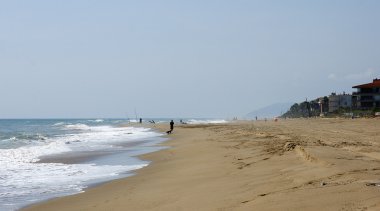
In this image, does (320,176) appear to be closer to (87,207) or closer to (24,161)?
(87,207)

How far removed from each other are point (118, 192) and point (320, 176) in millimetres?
5099

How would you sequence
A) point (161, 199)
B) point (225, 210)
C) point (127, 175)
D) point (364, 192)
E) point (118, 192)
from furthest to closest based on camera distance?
point (127, 175) < point (118, 192) < point (161, 199) < point (225, 210) < point (364, 192)

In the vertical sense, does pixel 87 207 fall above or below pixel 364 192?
below

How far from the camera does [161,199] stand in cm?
942

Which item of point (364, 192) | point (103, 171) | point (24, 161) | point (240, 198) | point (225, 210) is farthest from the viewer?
point (24, 161)

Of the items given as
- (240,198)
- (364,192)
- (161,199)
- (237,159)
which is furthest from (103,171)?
(364,192)

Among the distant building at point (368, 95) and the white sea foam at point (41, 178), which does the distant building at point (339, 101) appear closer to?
the distant building at point (368, 95)

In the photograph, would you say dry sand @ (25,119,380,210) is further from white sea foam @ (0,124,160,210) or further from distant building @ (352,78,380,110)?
distant building @ (352,78,380,110)

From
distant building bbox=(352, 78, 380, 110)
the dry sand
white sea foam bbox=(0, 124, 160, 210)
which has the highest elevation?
distant building bbox=(352, 78, 380, 110)

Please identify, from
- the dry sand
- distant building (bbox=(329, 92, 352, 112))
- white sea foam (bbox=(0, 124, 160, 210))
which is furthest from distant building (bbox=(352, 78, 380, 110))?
the dry sand

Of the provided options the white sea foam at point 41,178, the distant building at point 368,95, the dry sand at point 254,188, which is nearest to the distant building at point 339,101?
the distant building at point 368,95

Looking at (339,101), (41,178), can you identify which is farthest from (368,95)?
(41,178)

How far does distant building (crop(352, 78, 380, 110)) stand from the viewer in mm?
83438

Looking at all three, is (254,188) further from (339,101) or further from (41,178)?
(339,101)
